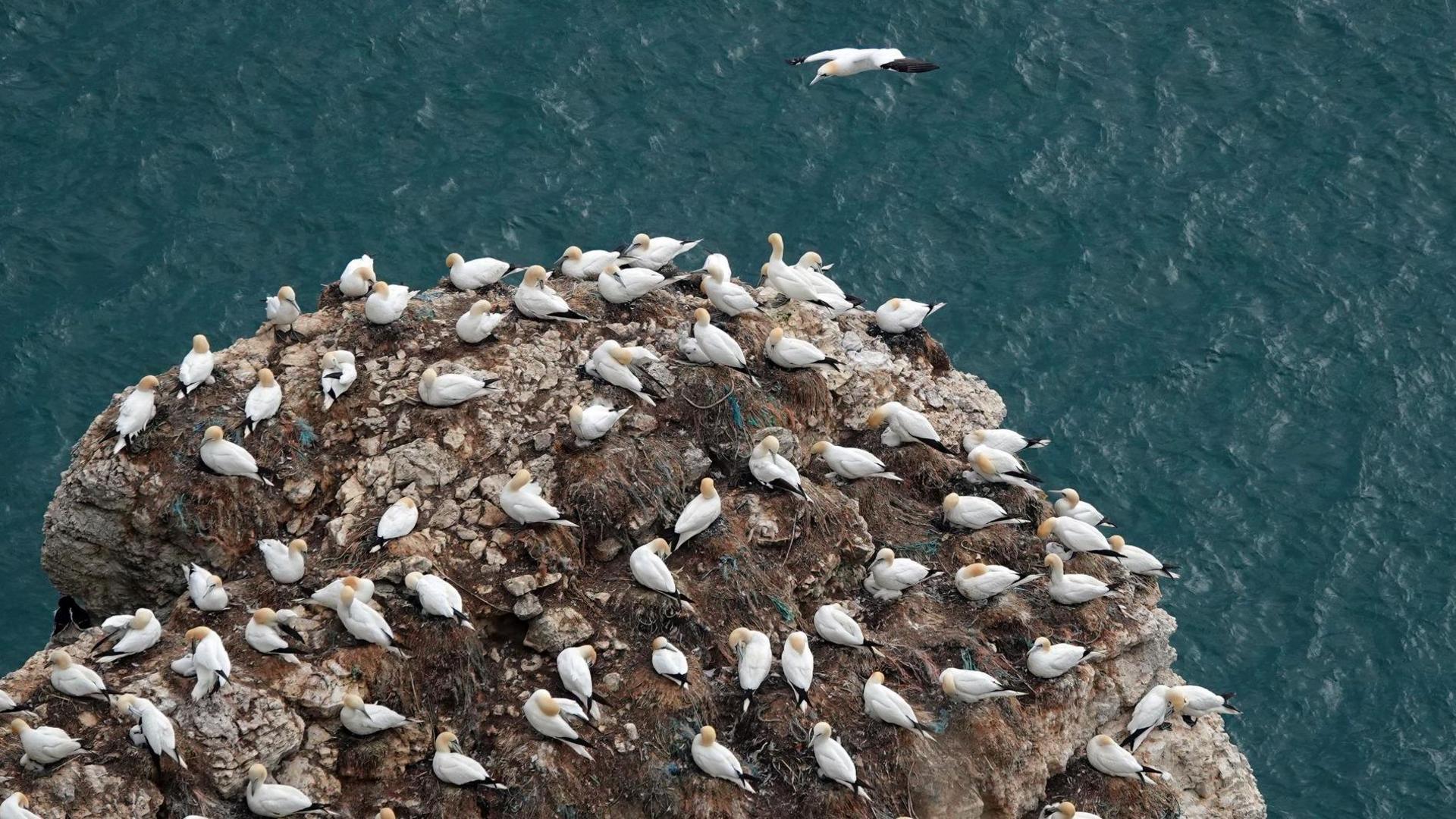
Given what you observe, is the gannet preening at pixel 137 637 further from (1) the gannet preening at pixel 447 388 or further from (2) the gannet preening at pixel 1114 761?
(2) the gannet preening at pixel 1114 761

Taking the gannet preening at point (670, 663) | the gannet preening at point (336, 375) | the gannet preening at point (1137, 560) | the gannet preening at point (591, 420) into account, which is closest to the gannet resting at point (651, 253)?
the gannet preening at point (591, 420)

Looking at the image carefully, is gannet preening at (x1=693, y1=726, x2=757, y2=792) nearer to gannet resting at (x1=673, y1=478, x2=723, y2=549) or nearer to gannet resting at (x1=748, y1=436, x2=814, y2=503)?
gannet resting at (x1=673, y1=478, x2=723, y2=549)

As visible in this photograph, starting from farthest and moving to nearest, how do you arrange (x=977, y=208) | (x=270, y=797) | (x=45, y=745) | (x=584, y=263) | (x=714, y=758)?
(x=977, y=208), (x=584, y=263), (x=714, y=758), (x=270, y=797), (x=45, y=745)

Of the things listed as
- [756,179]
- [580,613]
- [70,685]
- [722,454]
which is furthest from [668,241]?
[756,179]

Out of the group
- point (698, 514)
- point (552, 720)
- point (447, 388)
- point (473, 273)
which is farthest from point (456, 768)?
point (473, 273)

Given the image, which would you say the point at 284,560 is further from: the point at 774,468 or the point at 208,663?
the point at 774,468

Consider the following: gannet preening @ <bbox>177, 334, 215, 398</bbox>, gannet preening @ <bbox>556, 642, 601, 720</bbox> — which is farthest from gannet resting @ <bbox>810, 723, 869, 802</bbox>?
gannet preening @ <bbox>177, 334, 215, 398</bbox>
